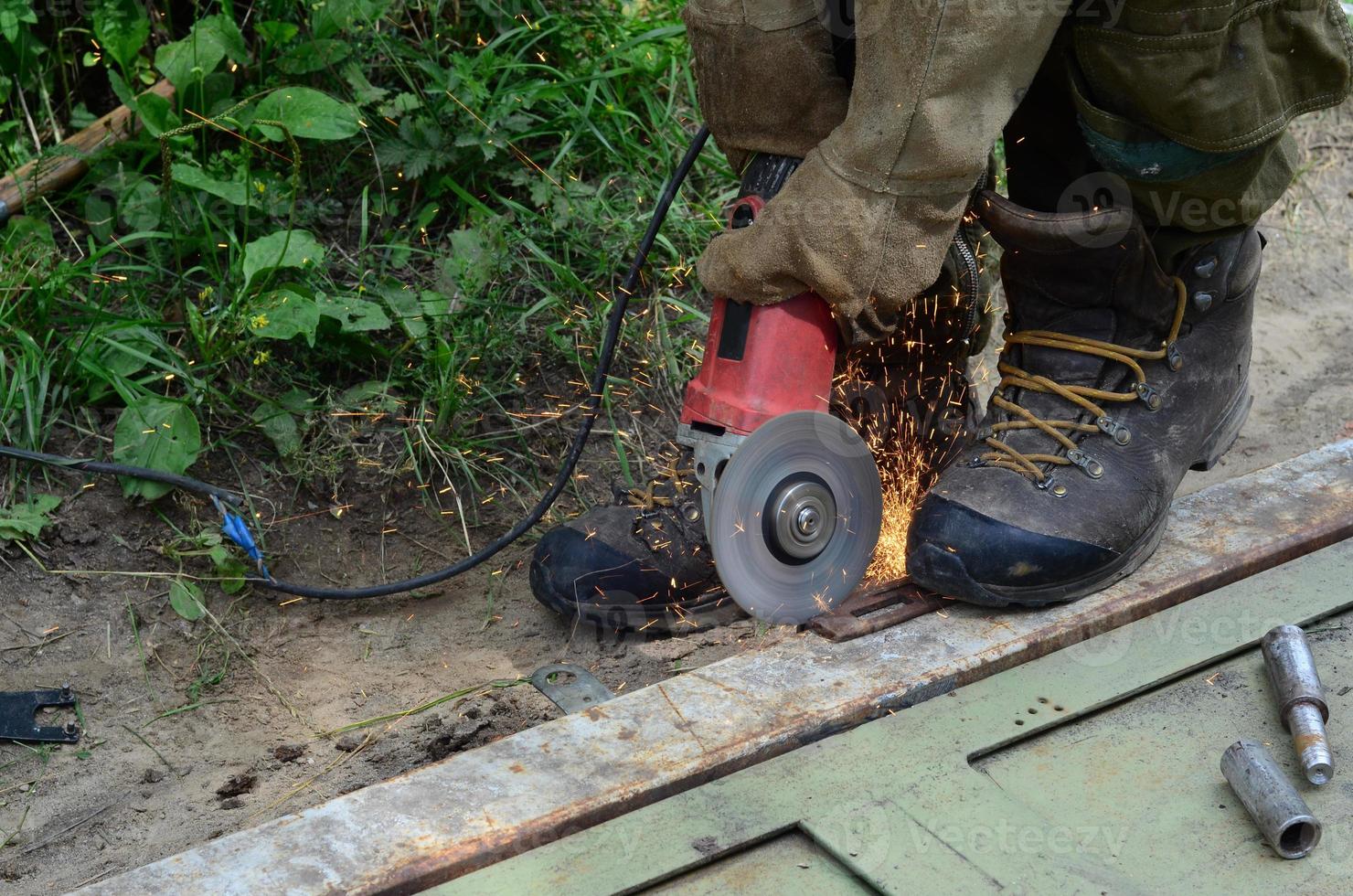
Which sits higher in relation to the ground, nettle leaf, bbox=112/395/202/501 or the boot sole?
the boot sole

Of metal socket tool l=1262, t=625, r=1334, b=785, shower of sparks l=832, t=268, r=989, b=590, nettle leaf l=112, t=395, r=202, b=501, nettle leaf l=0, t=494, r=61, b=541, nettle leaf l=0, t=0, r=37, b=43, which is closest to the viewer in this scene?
metal socket tool l=1262, t=625, r=1334, b=785


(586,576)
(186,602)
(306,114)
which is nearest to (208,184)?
(306,114)

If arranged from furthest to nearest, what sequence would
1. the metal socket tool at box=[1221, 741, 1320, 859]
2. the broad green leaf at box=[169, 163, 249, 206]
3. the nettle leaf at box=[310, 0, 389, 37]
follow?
the nettle leaf at box=[310, 0, 389, 37] < the broad green leaf at box=[169, 163, 249, 206] < the metal socket tool at box=[1221, 741, 1320, 859]

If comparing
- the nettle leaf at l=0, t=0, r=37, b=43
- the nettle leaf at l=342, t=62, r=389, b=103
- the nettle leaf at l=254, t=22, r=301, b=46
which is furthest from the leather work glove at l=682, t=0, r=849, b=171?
the nettle leaf at l=0, t=0, r=37, b=43

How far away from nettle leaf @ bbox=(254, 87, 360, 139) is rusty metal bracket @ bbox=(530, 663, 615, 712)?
134cm

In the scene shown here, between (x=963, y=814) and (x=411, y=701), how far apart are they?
928 mm

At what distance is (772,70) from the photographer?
1.98 meters

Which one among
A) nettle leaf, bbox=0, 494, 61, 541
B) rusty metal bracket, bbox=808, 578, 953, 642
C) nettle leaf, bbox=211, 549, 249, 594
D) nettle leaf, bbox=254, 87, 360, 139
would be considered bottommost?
nettle leaf, bbox=211, 549, 249, 594

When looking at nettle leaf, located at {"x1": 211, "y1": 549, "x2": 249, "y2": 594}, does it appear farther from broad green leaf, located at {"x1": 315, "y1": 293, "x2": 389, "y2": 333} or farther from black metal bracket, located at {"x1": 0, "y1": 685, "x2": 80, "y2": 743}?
broad green leaf, located at {"x1": 315, "y1": 293, "x2": 389, "y2": 333}

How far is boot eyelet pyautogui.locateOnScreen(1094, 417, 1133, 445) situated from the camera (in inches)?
Result: 81.9

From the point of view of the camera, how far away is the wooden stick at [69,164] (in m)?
2.81

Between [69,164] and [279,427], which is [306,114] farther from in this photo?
[279,427]

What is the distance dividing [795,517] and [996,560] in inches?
11.9

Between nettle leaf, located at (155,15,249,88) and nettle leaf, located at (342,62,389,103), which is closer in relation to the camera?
nettle leaf, located at (155,15,249,88)
